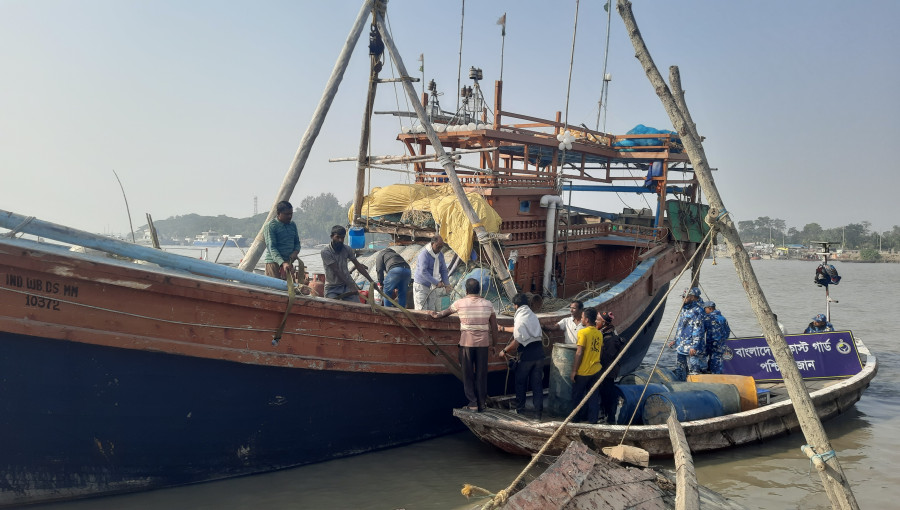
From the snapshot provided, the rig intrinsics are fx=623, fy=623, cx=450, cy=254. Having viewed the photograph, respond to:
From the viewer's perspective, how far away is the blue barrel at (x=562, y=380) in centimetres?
715

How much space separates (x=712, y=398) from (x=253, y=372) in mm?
5549

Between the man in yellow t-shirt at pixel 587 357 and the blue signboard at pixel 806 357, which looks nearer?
the man in yellow t-shirt at pixel 587 357

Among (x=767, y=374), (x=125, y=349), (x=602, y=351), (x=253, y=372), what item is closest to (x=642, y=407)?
(x=602, y=351)

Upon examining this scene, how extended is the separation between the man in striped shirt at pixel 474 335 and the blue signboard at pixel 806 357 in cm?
474

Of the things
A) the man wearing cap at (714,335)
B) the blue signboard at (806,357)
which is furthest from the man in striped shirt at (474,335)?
the blue signboard at (806,357)

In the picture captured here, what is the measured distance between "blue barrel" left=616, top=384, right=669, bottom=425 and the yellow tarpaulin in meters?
2.80

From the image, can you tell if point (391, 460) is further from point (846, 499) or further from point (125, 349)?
point (846, 499)

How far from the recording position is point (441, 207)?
9.07m

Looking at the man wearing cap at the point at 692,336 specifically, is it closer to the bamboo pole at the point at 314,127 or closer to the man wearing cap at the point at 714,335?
the man wearing cap at the point at 714,335

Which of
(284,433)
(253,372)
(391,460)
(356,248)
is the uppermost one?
(356,248)

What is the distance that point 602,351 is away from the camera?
721 cm

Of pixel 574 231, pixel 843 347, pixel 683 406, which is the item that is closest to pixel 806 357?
pixel 843 347

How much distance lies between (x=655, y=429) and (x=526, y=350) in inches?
66.1

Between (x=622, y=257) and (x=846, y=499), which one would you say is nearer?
(x=846, y=499)
